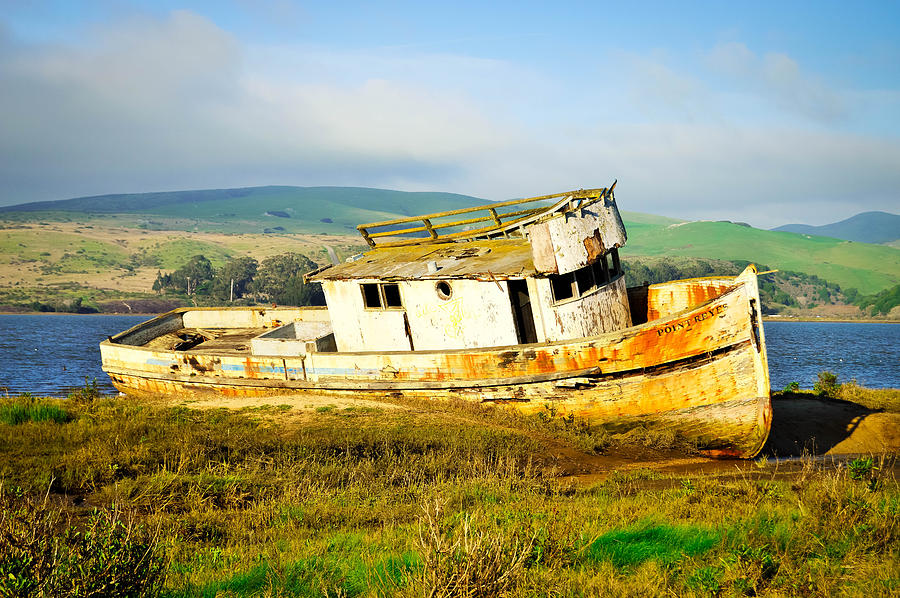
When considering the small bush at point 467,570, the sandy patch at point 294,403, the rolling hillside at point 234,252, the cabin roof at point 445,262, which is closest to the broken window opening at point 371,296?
the cabin roof at point 445,262

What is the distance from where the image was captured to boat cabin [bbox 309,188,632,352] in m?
12.8

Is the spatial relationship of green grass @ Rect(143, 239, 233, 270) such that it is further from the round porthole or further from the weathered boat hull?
the round porthole

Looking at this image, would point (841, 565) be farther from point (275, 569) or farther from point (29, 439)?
point (29, 439)

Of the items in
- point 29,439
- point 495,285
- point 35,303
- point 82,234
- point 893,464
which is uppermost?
point 82,234

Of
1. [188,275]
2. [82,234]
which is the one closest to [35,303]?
[188,275]

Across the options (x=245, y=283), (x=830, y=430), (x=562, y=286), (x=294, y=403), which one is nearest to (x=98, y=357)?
(x=294, y=403)

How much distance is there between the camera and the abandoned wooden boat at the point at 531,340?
1117cm

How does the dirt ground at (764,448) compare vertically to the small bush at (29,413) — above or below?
below

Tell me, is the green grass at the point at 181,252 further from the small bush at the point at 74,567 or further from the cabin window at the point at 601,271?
the small bush at the point at 74,567

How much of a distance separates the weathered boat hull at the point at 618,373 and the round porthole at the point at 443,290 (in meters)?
1.30

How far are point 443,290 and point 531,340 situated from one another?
2.57m

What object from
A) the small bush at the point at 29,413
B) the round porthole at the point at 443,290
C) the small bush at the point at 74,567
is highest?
the round porthole at the point at 443,290

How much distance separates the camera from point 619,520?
6.33 m

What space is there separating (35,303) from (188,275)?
62.9ft
